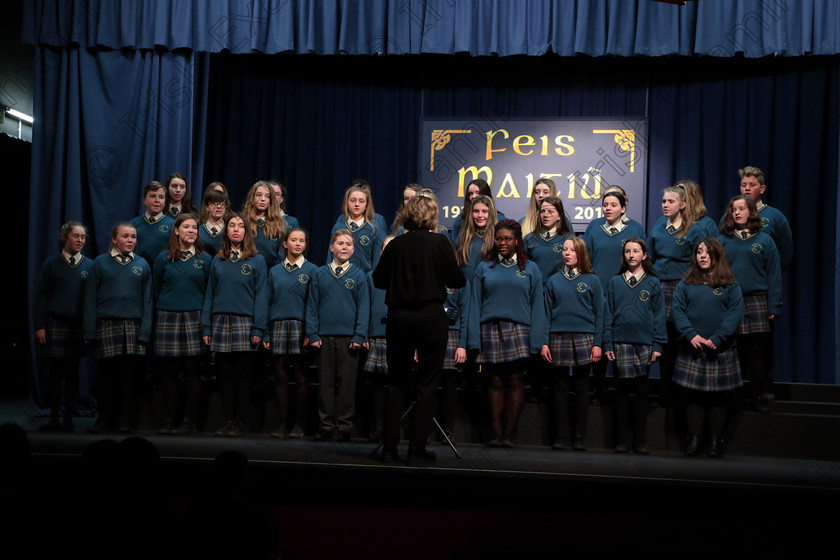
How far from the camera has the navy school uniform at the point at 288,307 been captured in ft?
17.4

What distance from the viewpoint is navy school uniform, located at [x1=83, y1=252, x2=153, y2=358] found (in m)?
5.36

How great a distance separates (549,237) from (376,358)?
1408 mm

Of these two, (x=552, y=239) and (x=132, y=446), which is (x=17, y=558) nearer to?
(x=132, y=446)

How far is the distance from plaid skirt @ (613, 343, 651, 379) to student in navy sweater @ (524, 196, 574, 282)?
A: 729mm

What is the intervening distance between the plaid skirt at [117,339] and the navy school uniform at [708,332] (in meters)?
3.40

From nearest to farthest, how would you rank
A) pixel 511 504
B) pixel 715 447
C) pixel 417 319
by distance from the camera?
pixel 511 504 → pixel 417 319 → pixel 715 447

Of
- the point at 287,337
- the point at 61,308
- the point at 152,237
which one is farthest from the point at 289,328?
the point at 61,308

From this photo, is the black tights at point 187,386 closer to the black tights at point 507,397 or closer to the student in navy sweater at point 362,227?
the student in navy sweater at point 362,227

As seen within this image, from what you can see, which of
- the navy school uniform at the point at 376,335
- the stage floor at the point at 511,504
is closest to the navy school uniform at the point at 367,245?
the navy school uniform at the point at 376,335

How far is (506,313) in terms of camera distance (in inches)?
197

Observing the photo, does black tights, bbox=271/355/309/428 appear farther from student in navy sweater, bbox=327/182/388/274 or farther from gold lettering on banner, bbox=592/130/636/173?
gold lettering on banner, bbox=592/130/636/173


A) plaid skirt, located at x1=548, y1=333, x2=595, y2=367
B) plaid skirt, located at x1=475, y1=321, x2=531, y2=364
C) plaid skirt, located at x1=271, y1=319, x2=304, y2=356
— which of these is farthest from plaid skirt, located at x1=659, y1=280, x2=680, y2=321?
plaid skirt, located at x1=271, y1=319, x2=304, y2=356

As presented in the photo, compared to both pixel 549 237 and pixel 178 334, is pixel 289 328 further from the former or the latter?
pixel 549 237

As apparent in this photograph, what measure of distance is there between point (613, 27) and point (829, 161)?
216cm
